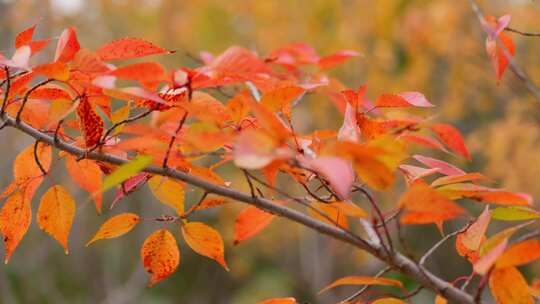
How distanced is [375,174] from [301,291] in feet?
12.3

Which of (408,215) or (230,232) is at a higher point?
(408,215)

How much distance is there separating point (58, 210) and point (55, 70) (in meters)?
0.18

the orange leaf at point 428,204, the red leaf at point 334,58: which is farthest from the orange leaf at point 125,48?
the red leaf at point 334,58

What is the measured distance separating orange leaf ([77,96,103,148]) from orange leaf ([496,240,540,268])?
32cm

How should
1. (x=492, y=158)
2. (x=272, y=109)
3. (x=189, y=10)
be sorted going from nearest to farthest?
(x=272, y=109) < (x=492, y=158) < (x=189, y=10)

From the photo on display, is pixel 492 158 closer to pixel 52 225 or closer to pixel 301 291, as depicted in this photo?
pixel 301 291

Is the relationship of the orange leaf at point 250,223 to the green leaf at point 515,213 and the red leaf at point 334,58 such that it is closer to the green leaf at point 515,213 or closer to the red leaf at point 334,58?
the green leaf at point 515,213

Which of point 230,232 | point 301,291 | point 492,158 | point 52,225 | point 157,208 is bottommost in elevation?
point 301,291

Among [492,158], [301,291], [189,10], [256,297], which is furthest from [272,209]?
[301,291]

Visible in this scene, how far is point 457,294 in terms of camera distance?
0.48 metres

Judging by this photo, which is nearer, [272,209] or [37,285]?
[272,209]

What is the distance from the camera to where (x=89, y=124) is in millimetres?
520

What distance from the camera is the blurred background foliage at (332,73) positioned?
2814 millimetres

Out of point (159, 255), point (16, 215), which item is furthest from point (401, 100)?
point (16, 215)
